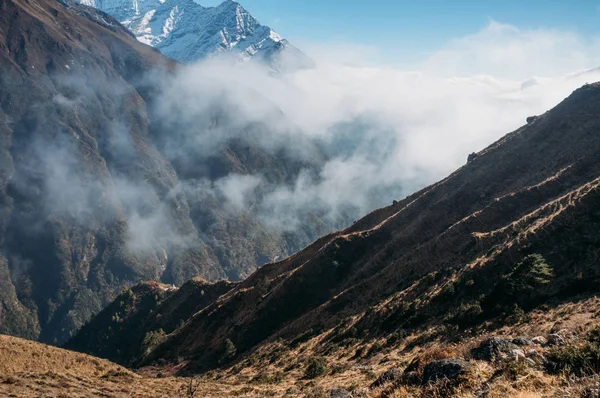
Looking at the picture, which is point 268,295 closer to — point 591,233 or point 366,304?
point 366,304

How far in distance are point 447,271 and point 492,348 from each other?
4168 centimetres

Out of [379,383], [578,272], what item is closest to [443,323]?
[578,272]

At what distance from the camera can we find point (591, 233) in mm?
45844

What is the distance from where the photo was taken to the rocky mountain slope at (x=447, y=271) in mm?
41875

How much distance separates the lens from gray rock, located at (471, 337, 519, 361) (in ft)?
54.5

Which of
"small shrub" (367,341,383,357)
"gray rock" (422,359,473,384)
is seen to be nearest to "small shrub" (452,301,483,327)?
"small shrub" (367,341,383,357)

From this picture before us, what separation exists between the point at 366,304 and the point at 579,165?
1808 inches

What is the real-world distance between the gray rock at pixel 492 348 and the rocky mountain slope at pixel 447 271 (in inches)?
105

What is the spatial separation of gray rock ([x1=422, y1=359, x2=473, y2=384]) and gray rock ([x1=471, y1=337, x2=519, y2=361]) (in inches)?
79.1

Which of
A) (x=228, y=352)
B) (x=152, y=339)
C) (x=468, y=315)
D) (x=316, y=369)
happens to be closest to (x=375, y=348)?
(x=316, y=369)

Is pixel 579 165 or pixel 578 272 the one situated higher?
pixel 579 165

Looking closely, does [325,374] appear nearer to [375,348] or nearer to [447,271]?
[375,348]

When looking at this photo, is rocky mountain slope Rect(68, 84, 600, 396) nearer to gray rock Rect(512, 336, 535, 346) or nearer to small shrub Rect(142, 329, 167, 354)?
gray rock Rect(512, 336, 535, 346)

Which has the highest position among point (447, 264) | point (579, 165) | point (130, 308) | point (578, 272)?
point (130, 308)
